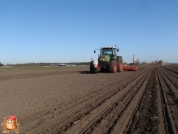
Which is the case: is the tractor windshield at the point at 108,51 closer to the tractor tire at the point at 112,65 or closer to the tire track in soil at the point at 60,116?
the tractor tire at the point at 112,65

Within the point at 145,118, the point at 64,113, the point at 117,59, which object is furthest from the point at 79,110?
the point at 117,59

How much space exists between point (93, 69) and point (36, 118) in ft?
74.1

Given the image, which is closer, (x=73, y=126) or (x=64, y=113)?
(x=73, y=126)

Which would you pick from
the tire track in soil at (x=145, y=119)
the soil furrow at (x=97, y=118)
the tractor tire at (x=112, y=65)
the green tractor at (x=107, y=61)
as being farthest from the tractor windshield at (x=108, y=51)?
the tire track in soil at (x=145, y=119)

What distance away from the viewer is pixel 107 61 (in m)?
28.6

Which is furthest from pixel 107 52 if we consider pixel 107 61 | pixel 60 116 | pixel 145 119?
pixel 145 119

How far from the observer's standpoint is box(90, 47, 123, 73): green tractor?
28312mm

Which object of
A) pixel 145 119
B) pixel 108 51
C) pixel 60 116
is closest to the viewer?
pixel 145 119

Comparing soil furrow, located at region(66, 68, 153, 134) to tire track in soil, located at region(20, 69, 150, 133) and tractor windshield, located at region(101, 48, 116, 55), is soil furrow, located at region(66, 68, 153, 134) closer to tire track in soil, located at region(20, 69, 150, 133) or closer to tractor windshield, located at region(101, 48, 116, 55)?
tire track in soil, located at region(20, 69, 150, 133)

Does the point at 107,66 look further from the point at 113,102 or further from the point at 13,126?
the point at 13,126

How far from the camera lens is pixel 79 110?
812cm

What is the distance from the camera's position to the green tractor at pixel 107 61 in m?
28.3

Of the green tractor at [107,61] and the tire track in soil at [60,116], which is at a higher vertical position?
the green tractor at [107,61]

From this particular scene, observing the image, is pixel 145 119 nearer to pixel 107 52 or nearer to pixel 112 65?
pixel 112 65
